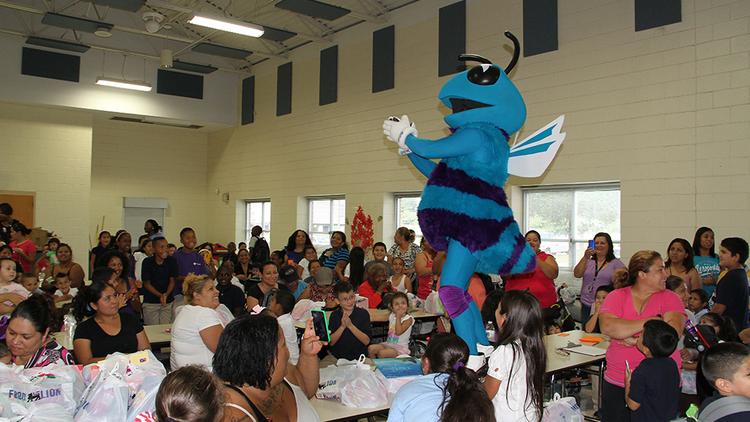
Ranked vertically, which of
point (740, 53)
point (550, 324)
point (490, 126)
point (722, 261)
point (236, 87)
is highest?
point (236, 87)

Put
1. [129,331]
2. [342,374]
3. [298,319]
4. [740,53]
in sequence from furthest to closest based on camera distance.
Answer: [740,53] → [298,319] → [129,331] → [342,374]

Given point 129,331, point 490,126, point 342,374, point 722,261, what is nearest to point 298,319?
point 129,331

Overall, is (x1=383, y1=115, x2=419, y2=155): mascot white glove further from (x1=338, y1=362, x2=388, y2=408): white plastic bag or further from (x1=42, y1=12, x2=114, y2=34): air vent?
(x1=42, y1=12, x2=114, y2=34): air vent

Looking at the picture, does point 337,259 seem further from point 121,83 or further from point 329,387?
point 121,83

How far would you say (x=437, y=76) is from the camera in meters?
9.24

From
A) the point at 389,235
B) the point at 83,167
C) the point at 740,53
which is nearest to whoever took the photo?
the point at 740,53

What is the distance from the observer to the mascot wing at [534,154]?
3.44m

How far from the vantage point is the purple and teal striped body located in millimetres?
3045

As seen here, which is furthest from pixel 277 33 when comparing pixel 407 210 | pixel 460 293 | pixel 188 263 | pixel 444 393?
pixel 444 393

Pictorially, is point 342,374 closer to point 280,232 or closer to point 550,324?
point 550,324

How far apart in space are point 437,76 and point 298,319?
511 cm

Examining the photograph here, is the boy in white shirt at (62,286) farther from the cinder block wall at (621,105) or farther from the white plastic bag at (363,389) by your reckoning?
the cinder block wall at (621,105)

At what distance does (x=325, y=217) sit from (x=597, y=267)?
20.9 ft

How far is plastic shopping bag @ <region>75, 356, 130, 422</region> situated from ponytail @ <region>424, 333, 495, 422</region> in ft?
3.96
